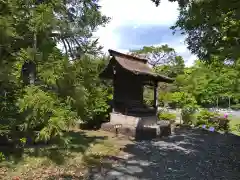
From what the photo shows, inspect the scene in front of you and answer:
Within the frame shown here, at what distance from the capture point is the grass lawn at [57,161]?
25.9 feet

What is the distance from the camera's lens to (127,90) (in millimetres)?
17047

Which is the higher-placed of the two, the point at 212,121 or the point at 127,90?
the point at 127,90

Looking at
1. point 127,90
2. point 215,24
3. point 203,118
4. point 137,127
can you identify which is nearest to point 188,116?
point 203,118

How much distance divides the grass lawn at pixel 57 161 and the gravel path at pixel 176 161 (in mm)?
632

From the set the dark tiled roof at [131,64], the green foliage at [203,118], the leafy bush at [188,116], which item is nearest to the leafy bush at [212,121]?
the green foliage at [203,118]

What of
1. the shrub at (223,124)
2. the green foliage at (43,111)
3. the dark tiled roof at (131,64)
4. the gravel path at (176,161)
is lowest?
the gravel path at (176,161)

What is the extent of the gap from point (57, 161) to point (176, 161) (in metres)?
4.29

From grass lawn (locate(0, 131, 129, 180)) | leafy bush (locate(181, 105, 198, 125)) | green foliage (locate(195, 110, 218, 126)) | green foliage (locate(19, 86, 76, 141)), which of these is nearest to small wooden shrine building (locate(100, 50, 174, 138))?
leafy bush (locate(181, 105, 198, 125))

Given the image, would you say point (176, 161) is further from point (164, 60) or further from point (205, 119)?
point (164, 60)

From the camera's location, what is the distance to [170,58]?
2222 inches

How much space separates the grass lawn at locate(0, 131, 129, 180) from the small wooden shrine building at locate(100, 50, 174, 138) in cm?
435

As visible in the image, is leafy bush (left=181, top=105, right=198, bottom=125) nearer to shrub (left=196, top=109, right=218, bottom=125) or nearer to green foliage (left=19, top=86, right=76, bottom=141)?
shrub (left=196, top=109, right=218, bottom=125)

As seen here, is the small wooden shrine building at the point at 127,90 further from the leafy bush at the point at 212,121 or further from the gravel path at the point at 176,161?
the leafy bush at the point at 212,121

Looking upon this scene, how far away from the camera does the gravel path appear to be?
819 cm
